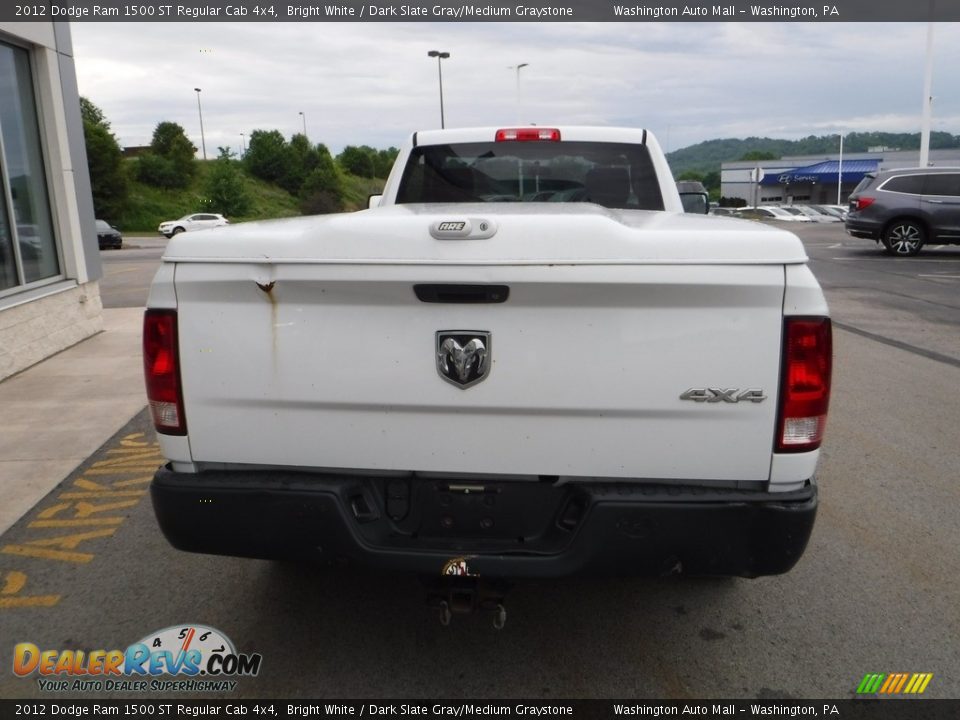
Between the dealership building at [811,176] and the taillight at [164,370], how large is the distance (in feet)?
244

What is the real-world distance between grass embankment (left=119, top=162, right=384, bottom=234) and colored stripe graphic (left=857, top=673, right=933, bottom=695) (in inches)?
1810

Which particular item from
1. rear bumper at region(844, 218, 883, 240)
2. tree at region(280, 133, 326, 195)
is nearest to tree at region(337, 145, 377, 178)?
tree at region(280, 133, 326, 195)

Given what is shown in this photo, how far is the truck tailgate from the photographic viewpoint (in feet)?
7.97

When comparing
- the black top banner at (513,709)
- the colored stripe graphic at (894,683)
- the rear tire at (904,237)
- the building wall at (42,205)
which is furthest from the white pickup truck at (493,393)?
the rear tire at (904,237)

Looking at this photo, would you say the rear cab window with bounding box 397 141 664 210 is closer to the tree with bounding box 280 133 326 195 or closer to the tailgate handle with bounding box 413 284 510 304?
the tailgate handle with bounding box 413 284 510 304

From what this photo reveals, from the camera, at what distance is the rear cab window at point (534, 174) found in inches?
188

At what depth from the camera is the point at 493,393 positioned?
8.30ft

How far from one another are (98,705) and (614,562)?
1837 mm

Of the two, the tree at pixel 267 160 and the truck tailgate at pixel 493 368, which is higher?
the tree at pixel 267 160

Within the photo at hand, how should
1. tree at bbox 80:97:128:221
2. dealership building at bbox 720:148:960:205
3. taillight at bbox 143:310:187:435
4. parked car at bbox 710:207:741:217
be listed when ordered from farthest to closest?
dealership building at bbox 720:148:960:205 → tree at bbox 80:97:128:221 → parked car at bbox 710:207:741:217 → taillight at bbox 143:310:187:435

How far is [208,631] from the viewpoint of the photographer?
325 centimetres

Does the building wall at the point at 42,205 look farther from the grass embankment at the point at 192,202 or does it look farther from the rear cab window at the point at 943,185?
the grass embankment at the point at 192,202

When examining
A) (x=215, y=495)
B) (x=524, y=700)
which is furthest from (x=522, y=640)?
(x=215, y=495)

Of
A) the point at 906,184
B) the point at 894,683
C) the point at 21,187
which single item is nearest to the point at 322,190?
the point at 906,184
